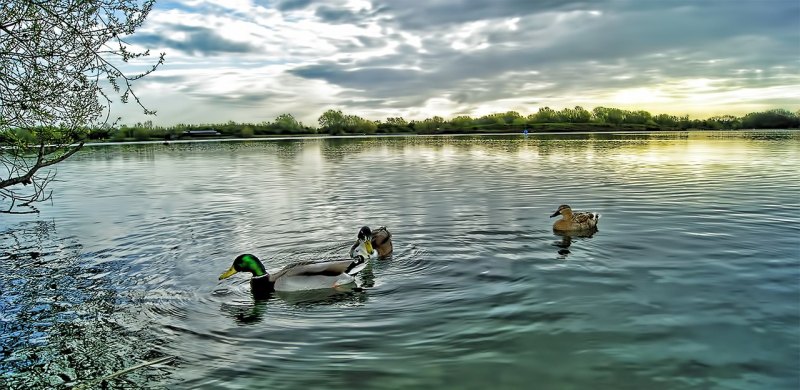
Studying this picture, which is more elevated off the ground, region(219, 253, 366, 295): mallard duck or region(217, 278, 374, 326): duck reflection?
region(219, 253, 366, 295): mallard duck

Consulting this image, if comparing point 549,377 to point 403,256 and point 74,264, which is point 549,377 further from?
point 74,264

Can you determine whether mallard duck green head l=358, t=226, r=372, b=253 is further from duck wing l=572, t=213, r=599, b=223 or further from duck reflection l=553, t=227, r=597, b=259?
duck wing l=572, t=213, r=599, b=223

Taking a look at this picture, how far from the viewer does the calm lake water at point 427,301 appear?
709cm

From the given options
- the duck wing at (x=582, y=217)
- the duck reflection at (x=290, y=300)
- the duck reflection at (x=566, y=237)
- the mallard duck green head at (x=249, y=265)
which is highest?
the duck wing at (x=582, y=217)

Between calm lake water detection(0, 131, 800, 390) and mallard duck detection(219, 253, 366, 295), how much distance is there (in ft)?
0.87

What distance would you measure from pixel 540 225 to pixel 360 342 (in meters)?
9.69

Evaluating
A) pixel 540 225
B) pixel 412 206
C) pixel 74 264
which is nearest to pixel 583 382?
pixel 540 225

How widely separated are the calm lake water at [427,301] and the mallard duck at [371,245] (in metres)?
0.30

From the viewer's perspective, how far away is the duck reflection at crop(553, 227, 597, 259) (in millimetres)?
13102

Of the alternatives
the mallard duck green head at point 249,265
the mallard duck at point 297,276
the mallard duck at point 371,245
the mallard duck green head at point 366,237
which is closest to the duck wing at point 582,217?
the mallard duck at point 371,245

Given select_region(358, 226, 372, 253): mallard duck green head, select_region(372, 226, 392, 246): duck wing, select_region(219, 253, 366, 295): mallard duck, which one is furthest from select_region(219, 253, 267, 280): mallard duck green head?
select_region(372, 226, 392, 246): duck wing

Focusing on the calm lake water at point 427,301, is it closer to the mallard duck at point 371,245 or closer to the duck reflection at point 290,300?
the duck reflection at point 290,300

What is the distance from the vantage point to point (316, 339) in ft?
26.8

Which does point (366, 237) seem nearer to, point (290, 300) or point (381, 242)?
point (381, 242)
